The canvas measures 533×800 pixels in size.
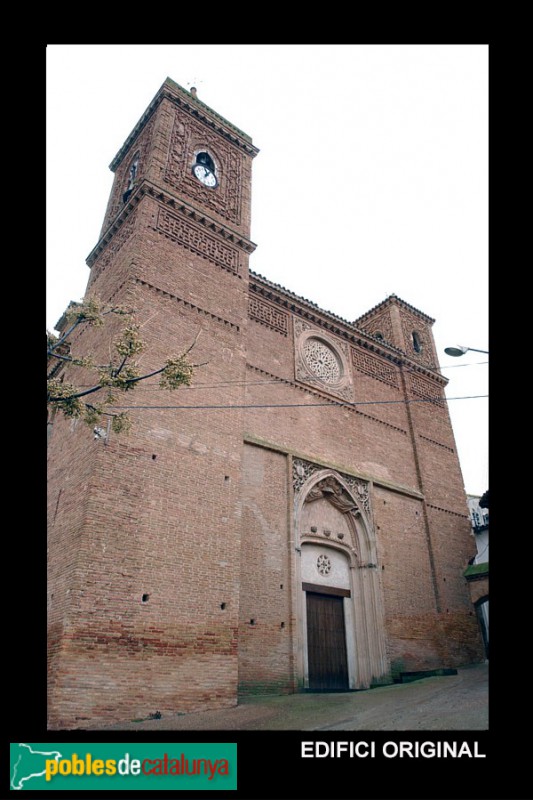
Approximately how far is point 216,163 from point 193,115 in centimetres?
136

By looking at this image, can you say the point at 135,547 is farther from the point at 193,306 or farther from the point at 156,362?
the point at 193,306

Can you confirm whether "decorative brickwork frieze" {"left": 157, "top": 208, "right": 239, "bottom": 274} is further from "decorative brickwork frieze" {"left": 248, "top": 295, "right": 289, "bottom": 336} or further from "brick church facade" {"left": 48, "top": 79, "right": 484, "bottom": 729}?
"decorative brickwork frieze" {"left": 248, "top": 295, "right": 289, "bottom": 336}

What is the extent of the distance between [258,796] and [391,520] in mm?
10420

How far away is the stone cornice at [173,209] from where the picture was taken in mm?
11664

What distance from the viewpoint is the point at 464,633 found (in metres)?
13.2

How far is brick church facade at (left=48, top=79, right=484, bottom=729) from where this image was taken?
305 inches

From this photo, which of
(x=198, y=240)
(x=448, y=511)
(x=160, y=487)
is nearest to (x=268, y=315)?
(x=198, y=240)

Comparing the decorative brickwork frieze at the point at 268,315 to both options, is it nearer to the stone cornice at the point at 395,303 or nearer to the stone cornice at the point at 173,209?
the stone cornice at the point at 173,209

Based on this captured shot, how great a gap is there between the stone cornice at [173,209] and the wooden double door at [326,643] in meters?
8.35

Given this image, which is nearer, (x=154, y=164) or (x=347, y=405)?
(x=154, y=164)

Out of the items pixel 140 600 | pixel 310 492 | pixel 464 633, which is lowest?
pixel 464 633

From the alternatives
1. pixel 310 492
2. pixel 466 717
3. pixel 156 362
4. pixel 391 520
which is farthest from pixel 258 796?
pixel 391 520

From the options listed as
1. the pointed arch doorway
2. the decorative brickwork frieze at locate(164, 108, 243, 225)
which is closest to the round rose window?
the pointed arch doorway
